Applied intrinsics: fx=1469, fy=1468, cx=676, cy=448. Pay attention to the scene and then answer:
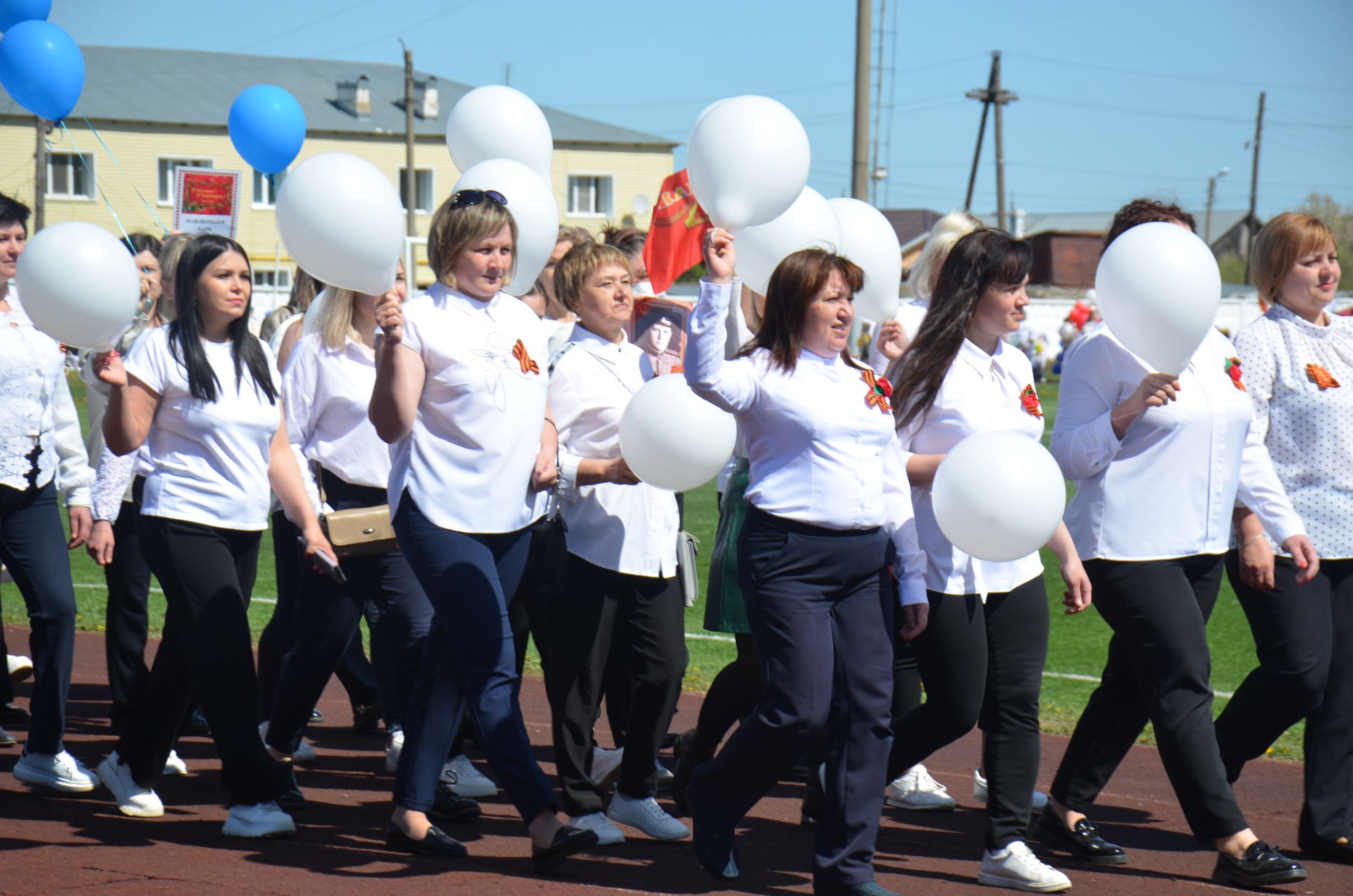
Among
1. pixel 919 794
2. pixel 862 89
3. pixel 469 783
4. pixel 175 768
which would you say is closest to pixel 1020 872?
pixel 919 794

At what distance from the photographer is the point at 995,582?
4438 millimetres

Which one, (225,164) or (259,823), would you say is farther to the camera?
(225,164)

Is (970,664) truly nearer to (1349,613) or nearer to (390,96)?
(1349,613)

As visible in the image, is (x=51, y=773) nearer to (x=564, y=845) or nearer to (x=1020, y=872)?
(x=564, y=845)

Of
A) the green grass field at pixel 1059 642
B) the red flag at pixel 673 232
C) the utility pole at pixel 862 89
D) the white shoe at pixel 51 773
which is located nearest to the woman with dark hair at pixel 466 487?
the red flag at pixel 673 232

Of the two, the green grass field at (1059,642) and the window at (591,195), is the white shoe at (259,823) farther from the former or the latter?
the window at (591,195)

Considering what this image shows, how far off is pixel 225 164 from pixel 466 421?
51.9 m

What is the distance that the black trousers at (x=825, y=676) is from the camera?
4.09 m

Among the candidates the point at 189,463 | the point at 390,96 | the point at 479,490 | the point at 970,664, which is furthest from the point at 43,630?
the point at 390,96

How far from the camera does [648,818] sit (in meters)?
4.94

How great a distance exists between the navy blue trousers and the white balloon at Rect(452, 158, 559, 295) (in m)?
1.05

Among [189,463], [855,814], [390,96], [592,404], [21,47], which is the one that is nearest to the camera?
[855,814]

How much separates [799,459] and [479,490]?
0.96 meters

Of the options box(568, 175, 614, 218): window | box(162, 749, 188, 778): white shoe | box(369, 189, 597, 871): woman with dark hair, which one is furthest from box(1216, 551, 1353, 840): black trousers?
box(568, 175, 614, 218): window
